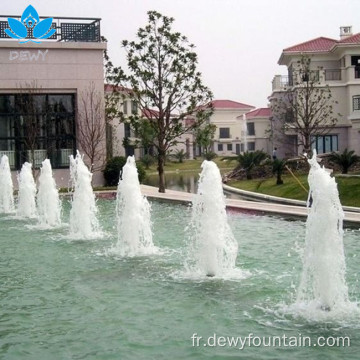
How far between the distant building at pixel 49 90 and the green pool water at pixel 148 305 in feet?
55.0

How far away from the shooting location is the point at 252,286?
8.02m

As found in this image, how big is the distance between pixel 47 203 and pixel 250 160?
46.9ft

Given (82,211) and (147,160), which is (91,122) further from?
(147,160)

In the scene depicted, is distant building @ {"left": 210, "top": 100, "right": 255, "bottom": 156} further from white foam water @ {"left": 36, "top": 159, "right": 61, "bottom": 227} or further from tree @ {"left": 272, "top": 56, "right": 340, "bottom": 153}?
white foam water @ {"left": 36, "top": 159, "right": 61, "bottom": 227}

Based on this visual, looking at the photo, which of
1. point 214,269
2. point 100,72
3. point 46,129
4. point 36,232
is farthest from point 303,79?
point 214,269

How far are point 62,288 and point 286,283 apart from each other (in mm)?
3184

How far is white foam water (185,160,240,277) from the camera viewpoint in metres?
8.68

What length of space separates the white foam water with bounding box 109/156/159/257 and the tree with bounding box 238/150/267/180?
17.4 metres

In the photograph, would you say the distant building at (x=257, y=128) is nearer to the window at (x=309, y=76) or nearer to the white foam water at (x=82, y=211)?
the window at (x=309, y=76)

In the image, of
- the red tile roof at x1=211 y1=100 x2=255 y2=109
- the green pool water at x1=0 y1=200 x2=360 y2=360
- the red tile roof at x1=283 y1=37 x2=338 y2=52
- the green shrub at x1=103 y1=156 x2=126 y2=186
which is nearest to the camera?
the green pool water at x1=0 y1=200 x2=360 y2=360

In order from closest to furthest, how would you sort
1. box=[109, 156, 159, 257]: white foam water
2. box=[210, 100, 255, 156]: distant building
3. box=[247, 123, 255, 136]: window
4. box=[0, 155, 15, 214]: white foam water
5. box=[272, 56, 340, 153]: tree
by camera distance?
box=[109, 156, 159, 257]: white foam water < box=[0, 155, 15, 214]: white foam water < box=[272, 56, 340, 153]: tree < box=[247, 123, 255, 136]: window < box=[210, 100, 255, 156]: distant building

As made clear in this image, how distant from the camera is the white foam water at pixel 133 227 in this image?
35.6 ft

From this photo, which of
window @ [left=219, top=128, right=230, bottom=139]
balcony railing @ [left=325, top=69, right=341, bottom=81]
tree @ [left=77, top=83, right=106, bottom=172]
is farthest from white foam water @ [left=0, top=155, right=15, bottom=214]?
window @ [left=219, top=128, right=230, bottom=139]

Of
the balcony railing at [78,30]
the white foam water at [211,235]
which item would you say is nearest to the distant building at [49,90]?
the balcony railing at [78,30]
